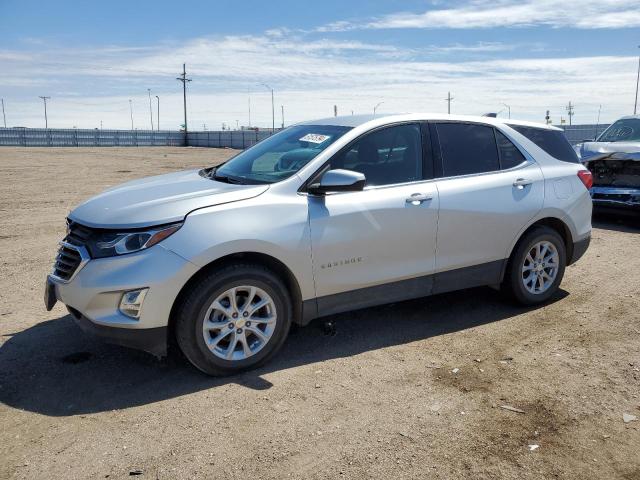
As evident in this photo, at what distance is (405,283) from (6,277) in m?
4.55

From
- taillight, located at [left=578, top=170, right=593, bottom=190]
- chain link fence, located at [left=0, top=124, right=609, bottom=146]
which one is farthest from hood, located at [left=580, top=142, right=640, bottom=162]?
chain link fence, located at [left=0, top=124, right=609, bottom=146]

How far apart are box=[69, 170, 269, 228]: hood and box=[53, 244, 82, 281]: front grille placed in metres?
0.21

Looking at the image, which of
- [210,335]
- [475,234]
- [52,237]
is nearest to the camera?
[210,335]

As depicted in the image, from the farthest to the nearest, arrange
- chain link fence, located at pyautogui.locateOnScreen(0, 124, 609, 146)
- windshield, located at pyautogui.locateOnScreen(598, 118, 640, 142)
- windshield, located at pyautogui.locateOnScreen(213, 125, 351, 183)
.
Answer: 1. chain link fence, located at pyautogui.locateOnScreen(0, 124, 609, 146)
2. windshield, located at pyautogui.locateOnScreen(598, 118, 640, 142)
3. windshield, located at pyautogui.locateOnScreen(213, 125, 351, 183)

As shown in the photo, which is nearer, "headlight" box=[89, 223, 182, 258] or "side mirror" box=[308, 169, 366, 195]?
"headlight" box=[89, 223, 182, 258]

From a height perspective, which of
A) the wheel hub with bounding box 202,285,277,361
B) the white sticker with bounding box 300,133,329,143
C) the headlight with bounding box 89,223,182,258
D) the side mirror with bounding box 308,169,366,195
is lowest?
the wheel hub with bounding box 202,285,277,361

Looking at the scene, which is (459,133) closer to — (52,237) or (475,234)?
(475,234)

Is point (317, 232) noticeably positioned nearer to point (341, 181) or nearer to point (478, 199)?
point (341, 181)

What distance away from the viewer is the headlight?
3.79m

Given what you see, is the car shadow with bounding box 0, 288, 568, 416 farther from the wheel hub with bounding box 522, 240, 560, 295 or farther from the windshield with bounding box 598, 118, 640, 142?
the windshield with bounding box 598, 118, 640, 142

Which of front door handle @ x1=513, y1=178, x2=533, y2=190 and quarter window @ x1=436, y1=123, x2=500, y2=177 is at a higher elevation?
quarter window @ x1=436, y1=123, x2=500, y2=177

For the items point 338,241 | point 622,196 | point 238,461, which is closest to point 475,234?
point 338,241

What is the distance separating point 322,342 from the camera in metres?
4.82

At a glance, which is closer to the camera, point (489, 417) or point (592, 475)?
point (592, 475)
